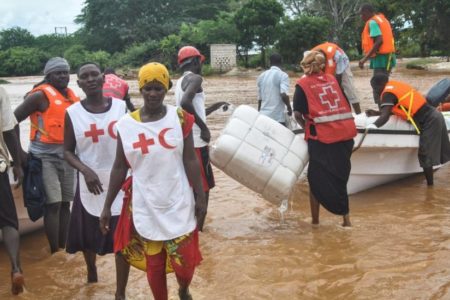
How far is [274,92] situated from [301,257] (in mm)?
2749

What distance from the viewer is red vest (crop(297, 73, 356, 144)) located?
526 cm

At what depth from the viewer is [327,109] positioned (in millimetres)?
5258

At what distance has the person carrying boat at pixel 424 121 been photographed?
6836 mm

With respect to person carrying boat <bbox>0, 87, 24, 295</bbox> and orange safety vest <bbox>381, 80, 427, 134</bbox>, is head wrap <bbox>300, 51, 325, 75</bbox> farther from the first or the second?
person carrying boat <bbox>0, 87, 24, 295</bbox>

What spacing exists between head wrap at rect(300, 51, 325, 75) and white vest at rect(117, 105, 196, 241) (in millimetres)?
2317

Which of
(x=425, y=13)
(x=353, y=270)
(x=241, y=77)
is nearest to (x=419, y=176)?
(x=353, y=270)

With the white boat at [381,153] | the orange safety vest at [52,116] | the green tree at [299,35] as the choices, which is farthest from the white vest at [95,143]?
the green tree at [299,35]

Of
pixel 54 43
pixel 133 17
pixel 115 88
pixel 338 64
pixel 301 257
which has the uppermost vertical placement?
pixel 133 17

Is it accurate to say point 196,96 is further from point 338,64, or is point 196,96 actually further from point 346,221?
point 338,64

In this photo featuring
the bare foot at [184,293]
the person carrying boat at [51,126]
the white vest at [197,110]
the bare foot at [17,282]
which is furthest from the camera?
the white vest at [197,110]

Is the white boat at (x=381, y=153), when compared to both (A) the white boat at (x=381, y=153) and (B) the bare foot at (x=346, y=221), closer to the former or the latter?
(A) the white boat at (x=381, y=153)

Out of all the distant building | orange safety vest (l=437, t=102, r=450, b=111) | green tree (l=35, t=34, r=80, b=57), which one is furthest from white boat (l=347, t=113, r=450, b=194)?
green tree (l=35, t=34, r=80, b=57)

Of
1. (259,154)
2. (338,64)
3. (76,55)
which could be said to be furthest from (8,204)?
(76,55)

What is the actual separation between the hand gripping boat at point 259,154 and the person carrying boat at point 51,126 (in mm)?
1367
